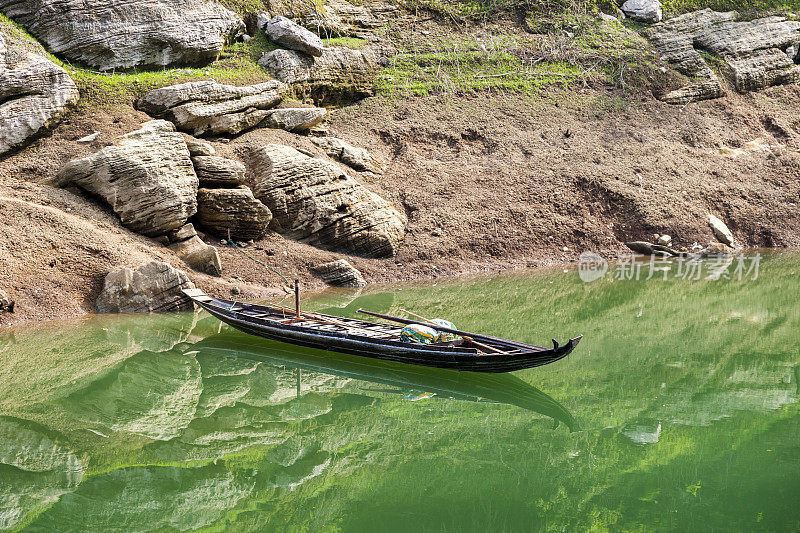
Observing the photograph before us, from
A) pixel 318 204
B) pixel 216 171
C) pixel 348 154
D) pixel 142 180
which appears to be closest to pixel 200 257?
pixel 142 180

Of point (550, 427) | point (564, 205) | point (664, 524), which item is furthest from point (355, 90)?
point (664, 524)

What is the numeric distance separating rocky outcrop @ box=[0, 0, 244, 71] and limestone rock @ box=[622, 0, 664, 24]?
2079 cm

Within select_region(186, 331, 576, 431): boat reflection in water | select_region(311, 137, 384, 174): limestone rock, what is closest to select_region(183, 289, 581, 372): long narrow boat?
select_region(186, 331, 576, 431): boat reflection in water

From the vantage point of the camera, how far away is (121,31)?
20.4 meters

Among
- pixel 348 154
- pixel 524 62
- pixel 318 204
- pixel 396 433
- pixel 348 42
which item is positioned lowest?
pixel 318 204

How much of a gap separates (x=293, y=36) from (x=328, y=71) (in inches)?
70.8

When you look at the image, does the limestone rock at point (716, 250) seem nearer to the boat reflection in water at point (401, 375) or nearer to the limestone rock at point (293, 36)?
the boat reflection in water at point (401, 375)

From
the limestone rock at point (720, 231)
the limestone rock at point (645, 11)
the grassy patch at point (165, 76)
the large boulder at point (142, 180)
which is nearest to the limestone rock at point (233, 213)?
the large boulder at point (142, 180)

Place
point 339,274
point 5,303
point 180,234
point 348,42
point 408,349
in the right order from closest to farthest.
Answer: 1. point 408,349
2. point 5,303
3. point 180,234
4. point 339,274
5. point 348,42

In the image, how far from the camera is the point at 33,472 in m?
7.57

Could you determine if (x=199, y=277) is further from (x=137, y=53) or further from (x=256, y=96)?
(x=137, y=53)

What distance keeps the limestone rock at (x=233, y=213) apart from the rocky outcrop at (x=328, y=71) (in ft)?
22.1

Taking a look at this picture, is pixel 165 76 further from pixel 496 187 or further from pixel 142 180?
pixel 496 187

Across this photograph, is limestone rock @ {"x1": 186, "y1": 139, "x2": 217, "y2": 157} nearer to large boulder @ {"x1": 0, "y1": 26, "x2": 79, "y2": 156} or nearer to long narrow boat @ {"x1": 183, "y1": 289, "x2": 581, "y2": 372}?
large boulder @ {"x1": 0, "y1": 26, "x2": 79, "y2": 156}
